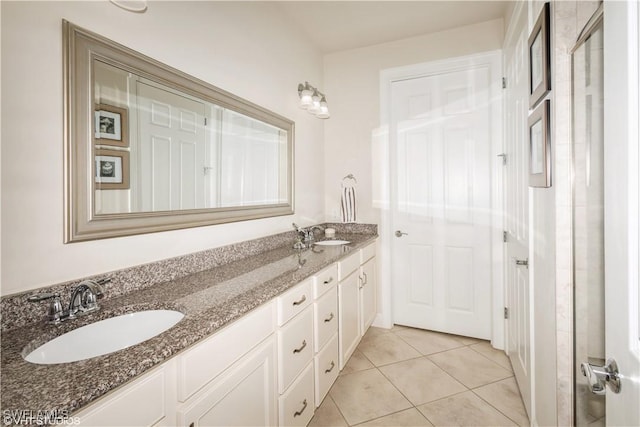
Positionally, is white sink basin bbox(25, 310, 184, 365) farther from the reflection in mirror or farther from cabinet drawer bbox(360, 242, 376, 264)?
cabinet drawer bbox(360, 242, 376, 264)

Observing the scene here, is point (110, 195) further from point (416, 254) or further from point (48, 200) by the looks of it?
point (416, 254)

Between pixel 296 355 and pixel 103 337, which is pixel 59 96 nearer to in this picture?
pixel 103 337

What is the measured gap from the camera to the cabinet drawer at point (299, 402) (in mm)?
1391

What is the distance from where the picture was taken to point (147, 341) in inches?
32.5

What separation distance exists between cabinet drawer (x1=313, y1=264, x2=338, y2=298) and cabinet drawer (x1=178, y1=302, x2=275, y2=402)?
1.41 feet

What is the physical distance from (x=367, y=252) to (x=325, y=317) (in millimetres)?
966

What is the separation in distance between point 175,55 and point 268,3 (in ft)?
3.65

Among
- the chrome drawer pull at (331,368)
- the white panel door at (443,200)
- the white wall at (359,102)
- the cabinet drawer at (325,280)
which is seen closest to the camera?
the cabinet drawer at (325,280)

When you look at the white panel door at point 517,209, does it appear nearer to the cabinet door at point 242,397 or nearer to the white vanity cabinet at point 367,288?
the white vanity cabinet at point 367,288

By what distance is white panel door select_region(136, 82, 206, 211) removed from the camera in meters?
1.35

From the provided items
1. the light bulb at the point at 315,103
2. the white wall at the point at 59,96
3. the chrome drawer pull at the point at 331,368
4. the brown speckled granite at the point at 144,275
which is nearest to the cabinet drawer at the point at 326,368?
the chrome drawer pull at the point at 331,368

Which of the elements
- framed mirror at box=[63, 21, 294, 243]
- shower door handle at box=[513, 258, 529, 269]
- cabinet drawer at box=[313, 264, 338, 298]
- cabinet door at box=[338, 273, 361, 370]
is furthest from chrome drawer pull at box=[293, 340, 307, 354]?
shower door handle at box=[513, 258, 529, 269]

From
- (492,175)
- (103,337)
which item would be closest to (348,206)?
(492,175)

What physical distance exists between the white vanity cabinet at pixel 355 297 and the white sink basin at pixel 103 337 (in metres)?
1.16
